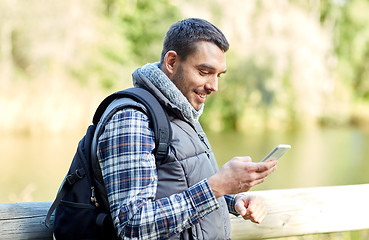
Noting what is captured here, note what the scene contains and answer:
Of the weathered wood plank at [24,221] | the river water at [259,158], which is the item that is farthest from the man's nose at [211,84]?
the river water at [259,158]

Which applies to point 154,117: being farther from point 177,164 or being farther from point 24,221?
point 24,221

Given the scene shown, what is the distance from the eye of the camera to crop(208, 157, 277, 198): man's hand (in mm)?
1432

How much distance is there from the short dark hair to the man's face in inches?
0.6

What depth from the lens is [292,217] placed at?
7.43ft

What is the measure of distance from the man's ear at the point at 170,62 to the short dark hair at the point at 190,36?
0.06ft

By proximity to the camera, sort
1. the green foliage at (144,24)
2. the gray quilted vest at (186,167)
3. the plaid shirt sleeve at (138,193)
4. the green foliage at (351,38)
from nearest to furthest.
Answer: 1. the plaid shirt sleeve at (138,193)
2. the gray quilted vest at (186,167)
3. the green foliage at (144,24)
4. the green foliage at (351,38)

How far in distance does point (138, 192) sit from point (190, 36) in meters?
0.61

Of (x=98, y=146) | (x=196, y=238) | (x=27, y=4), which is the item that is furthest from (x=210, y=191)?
(x=27, y=4)

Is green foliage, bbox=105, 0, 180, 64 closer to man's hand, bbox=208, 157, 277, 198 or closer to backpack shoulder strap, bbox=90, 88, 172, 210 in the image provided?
backpack shoulder strap, bbox=90, 88, 172, 210

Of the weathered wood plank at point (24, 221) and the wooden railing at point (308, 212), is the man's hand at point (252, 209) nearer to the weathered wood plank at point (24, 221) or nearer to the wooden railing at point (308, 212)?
the wooden railing at point (308, 212)

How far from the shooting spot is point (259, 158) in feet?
45.9

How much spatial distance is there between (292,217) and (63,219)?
1.19 m

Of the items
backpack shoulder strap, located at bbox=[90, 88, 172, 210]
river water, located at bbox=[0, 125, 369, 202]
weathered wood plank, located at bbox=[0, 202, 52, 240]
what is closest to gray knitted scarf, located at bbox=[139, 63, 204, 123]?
backpack shoulder strap, located at bbox=[90, 88, 172, 210]

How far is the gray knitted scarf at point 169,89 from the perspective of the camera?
5.39 feet
